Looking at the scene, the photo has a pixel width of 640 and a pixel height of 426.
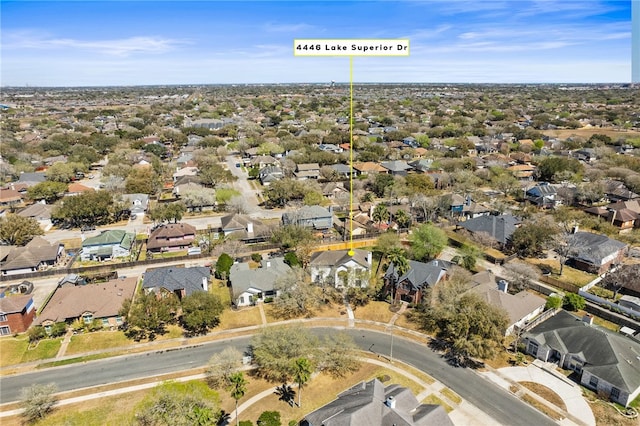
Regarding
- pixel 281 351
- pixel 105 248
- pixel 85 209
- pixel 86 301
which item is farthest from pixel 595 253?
pixel 85 209

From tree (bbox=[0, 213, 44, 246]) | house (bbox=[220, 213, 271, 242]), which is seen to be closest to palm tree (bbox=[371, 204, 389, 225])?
house (bbox=[220, 213, 271, 242])

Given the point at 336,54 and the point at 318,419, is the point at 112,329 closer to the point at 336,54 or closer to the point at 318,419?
the point at 318,419

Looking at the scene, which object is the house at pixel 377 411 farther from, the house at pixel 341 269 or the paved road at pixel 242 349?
the house at pixel 341 269

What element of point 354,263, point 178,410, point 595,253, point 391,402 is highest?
point 354,263

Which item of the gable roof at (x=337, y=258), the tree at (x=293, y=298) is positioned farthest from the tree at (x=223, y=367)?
the gable roof at (x=337, y=258)

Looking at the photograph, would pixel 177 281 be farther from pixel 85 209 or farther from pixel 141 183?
pixel 141 183

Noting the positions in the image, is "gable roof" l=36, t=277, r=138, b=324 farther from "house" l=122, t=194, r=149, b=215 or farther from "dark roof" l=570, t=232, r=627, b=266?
"dark roof" l=570, t=232, r=627, b=266

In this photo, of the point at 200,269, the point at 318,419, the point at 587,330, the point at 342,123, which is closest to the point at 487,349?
the point at 587,330
